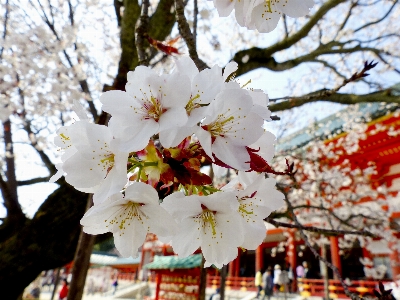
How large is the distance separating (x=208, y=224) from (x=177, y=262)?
271 inches

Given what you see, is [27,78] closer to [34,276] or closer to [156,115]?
[34,276]

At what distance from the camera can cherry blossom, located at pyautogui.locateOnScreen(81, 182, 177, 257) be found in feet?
2.13

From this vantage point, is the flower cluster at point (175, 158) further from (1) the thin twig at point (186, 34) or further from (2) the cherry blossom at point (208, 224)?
(1) the thin twig at point (186, 34)

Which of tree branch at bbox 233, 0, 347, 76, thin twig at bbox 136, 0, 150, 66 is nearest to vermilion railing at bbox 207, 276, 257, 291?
tree branch at bbox 233, 0, 347, 76

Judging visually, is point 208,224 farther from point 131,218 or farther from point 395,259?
point 395,259

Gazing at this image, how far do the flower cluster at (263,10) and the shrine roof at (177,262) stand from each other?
18.5 ft

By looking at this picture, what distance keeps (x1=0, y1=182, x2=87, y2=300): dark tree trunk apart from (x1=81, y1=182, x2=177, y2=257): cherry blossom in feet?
7.87

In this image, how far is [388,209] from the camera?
8.59m

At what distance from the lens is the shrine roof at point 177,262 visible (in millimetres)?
6529

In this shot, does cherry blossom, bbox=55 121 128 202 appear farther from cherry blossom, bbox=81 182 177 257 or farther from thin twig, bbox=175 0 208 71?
thin twig, bbox=175 0 208 71

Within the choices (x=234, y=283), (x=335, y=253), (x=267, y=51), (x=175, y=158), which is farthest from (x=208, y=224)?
(x=234, y=283)

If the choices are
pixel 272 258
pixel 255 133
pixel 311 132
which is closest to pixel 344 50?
pixel 255 133

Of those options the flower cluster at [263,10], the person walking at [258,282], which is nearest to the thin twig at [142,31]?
the flower cluster at [263,10]

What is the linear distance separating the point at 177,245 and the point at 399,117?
8.84m
